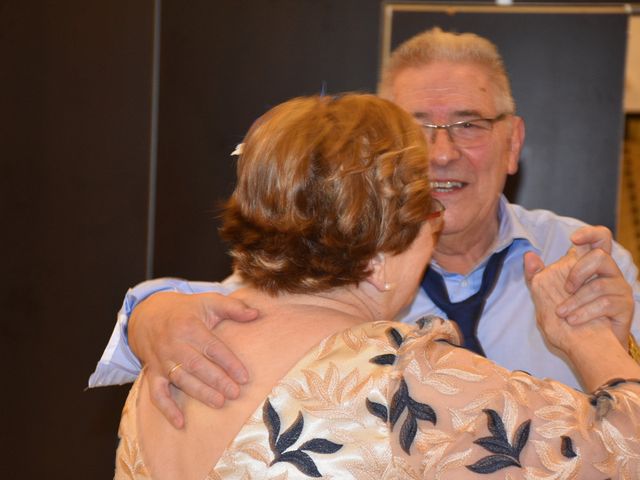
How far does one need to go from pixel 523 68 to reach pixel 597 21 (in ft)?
1.29

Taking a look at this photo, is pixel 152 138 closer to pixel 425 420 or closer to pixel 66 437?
pixel 66 437

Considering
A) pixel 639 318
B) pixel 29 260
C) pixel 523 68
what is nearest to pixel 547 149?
pixel 523 68

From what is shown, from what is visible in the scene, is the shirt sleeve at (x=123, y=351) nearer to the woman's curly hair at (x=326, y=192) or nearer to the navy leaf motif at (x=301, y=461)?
the woman's curly hair at (x=326, y=192)

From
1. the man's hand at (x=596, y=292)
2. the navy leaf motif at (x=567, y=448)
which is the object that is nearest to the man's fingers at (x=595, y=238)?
the man's hand at (x=596, y=292)

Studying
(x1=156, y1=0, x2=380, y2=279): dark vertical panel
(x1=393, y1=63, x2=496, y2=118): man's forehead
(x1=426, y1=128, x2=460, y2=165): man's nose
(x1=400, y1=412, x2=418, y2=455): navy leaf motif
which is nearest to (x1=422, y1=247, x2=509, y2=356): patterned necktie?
(x1=426, y1=128, x2=460, y2=165): man's nose

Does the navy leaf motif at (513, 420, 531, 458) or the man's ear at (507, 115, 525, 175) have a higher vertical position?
the man's ear at (507, 115, 525, 175)

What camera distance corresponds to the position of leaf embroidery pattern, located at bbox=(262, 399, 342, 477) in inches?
56.4

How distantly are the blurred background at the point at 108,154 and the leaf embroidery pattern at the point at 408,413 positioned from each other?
3.04 m

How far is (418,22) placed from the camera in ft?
13.9

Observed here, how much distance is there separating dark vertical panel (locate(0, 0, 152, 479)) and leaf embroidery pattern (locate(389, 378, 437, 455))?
3233 millimetres

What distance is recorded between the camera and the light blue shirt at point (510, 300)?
2.32 metres

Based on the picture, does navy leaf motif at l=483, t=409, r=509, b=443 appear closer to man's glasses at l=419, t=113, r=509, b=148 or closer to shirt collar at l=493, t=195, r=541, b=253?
shirt collar at l=493, t=195, r=541, b=253

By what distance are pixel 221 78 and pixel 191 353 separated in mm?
3006

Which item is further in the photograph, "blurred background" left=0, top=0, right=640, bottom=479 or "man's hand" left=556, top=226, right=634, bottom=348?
"blurred background" left=0, top=0, right=640, bottom=479
